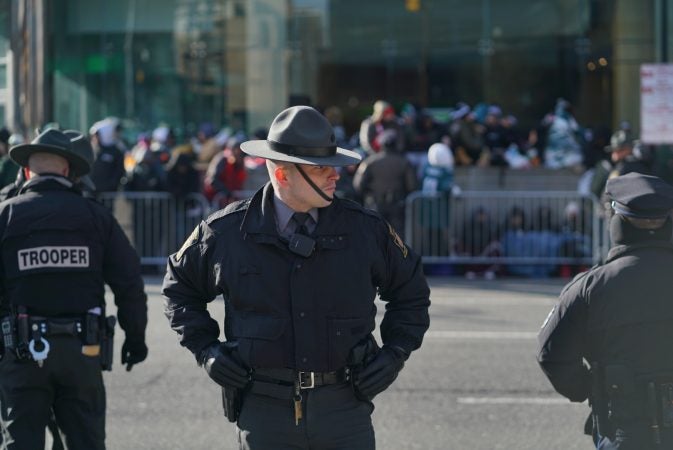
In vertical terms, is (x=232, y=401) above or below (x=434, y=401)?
above

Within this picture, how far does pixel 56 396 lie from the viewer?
5320mm

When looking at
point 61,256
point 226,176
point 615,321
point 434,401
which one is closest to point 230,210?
point 61,256

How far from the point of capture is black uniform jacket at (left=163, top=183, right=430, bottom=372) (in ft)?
13.8

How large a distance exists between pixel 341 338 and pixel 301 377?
0.19 meters

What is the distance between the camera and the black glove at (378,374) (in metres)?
4.18

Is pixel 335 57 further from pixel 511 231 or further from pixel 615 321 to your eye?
pixel 615 321

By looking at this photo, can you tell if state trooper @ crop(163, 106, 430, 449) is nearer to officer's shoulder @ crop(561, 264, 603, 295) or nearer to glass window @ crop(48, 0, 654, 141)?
officer's shoulder @ crop(561, 264, 603, 295)

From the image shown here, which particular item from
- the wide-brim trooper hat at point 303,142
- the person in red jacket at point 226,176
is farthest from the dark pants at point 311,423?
the person in red jacket at point 226,176

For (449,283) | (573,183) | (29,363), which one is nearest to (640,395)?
(29,363)

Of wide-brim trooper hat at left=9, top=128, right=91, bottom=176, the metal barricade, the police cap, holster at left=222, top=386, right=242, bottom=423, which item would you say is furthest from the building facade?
holster at left=222, top=386, right=242, bottom=423

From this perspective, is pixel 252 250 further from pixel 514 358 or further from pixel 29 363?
pixel 514 358

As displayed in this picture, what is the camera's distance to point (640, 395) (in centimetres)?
436

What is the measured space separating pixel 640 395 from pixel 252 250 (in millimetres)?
1487

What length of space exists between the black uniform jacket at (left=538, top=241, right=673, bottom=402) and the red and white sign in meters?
10.7
